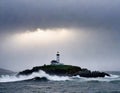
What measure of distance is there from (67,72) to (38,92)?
199ft

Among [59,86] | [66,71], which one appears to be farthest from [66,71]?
[59,86]

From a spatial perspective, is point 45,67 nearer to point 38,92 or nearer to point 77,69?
point 77,69

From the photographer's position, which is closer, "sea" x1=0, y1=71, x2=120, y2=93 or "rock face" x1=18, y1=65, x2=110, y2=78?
"sea" x1=0, y1=71, x2=120, y2=93

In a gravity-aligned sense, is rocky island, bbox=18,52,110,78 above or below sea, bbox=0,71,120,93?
above

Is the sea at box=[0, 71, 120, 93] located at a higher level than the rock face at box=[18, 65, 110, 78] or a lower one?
lower

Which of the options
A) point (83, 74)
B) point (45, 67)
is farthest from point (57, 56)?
point (83, 74)

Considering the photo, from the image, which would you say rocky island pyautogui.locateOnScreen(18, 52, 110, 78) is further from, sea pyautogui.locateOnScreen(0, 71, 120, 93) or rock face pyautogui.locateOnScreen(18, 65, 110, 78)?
sea pyautogui.locateOnScreen(0, 71, 120, 93)

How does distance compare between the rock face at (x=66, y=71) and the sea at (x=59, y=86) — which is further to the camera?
the rock face at (x=66, y=71)

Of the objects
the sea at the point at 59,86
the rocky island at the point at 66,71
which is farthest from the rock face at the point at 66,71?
the sea at the point at 59,86

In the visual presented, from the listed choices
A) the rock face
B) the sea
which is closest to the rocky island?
the rock face

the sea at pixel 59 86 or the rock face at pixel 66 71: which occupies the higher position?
the rock face at pixel 66 71

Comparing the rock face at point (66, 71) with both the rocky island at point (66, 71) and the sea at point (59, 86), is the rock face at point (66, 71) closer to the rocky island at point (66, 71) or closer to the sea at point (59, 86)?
the rocky island at point (66, 71)

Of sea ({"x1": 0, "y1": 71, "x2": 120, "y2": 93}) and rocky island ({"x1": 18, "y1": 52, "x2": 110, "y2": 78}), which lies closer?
sea ({"x1": 0, "y1": 71, "x2": 120, "y2": 93})

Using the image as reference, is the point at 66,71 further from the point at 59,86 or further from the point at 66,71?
the point at 59,86
